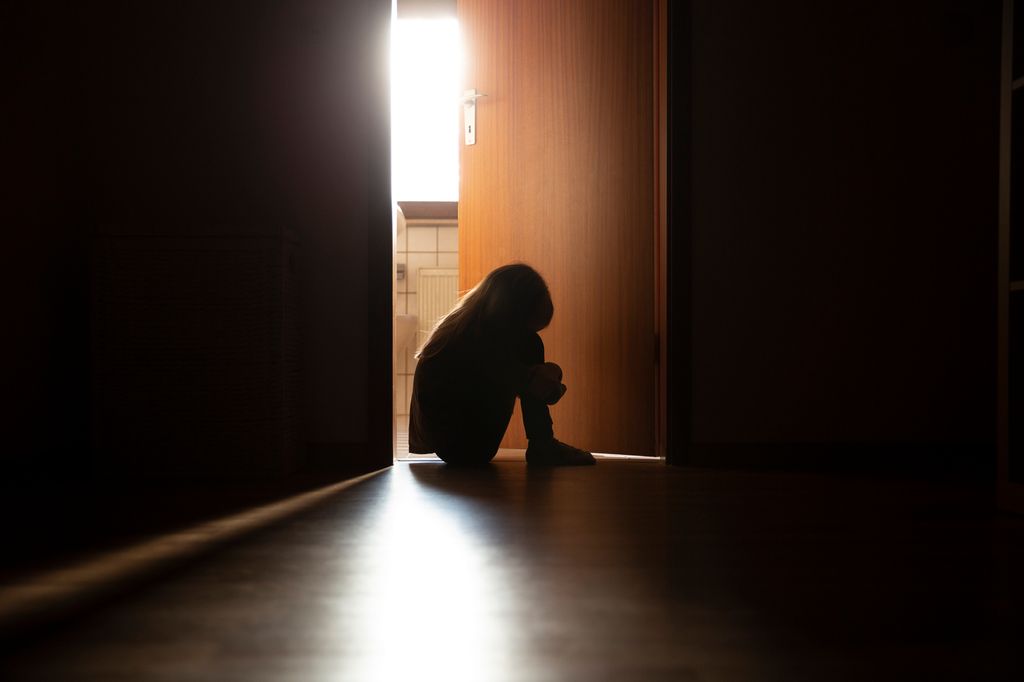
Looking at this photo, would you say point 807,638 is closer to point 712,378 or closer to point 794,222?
point 712,378

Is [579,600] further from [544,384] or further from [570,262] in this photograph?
[570,262]

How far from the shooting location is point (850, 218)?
A: 2.01m

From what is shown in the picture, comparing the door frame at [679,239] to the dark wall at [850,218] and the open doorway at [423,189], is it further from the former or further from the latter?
the open doorway at [423,189]

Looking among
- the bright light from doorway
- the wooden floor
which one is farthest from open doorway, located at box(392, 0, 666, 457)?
the bright light from doorway

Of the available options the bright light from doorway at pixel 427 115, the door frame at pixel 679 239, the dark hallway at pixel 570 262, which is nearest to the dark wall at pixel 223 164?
the dark hallway at pixel 570 262

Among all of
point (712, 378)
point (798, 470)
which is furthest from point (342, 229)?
point (798, 470)

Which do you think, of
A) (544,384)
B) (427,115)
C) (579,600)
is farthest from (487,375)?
(427,115)

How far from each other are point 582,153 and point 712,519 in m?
1.32

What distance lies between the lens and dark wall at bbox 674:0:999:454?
201 centimetres

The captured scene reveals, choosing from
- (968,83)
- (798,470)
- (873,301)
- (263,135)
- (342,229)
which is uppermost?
(968,83)

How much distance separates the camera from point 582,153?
2.29 m

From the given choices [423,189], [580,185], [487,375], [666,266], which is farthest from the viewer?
[423,189]

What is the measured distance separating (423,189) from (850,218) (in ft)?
9.45

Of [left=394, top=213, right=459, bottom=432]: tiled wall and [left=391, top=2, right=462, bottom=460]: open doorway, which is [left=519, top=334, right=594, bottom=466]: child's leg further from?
[left=394, top=213, right=459, bottom=432]: tiled wall
